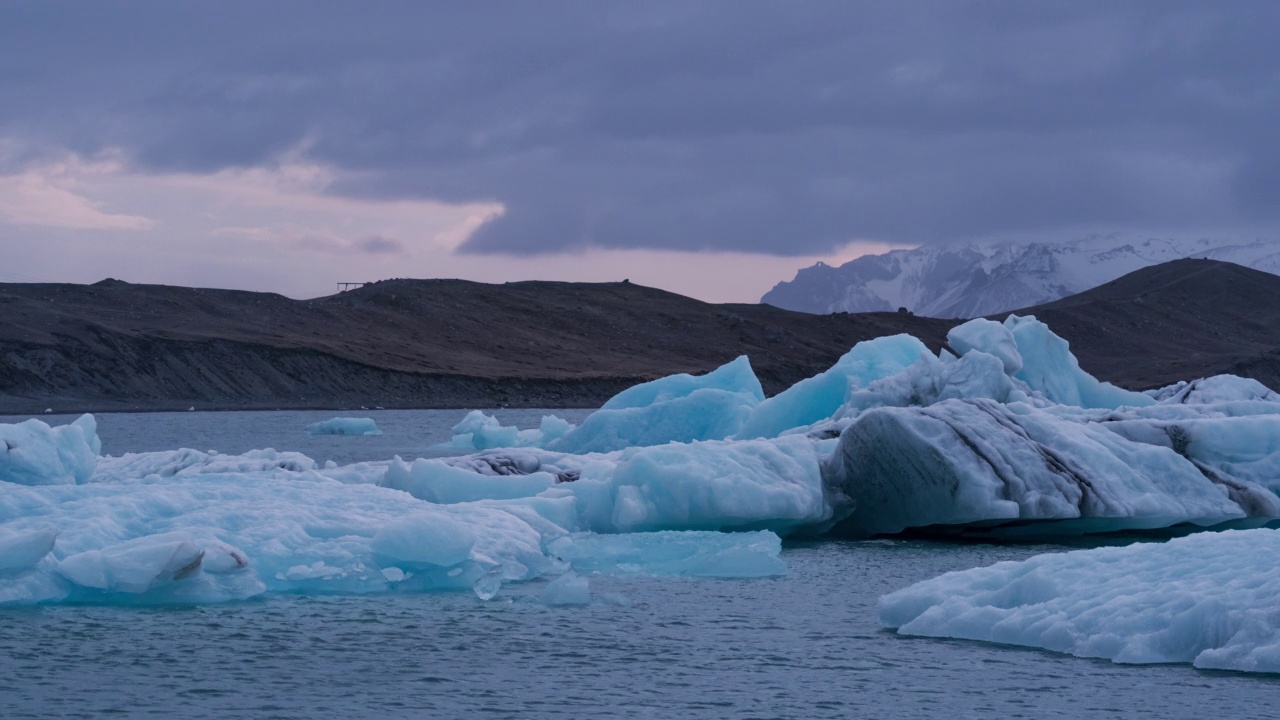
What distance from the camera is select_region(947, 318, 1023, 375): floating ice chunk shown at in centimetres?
2186

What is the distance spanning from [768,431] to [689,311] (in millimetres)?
75410

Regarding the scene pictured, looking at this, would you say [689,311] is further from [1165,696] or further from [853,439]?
[1165,696]

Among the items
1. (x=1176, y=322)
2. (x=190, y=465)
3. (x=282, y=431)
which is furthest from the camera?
(x=1176, y=322)

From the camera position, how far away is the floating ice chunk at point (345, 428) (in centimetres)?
4028

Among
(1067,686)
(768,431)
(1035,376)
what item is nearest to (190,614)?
(1067,686)

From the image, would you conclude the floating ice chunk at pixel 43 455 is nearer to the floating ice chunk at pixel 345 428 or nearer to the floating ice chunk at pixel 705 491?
the floating ice chunk at pixel 705 491

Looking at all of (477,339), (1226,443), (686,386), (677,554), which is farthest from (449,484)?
(477,339)

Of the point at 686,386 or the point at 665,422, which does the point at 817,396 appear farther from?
the point at 686,386

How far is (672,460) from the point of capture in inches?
629

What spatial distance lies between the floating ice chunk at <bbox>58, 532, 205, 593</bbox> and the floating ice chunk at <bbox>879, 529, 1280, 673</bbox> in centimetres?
547

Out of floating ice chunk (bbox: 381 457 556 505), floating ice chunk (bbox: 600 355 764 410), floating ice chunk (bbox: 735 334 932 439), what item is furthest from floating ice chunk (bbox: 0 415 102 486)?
floating ice chunk (bbox: 600 355 764 410)

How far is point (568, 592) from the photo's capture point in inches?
464

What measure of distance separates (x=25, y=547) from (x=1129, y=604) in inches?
324

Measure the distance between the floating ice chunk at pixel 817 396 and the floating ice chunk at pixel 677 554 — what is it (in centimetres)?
722
